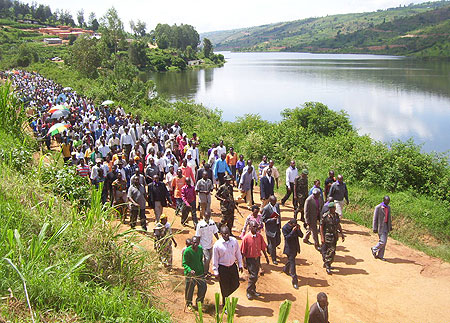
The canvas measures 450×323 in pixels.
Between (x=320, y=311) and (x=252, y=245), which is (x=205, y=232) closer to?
(x=252, y=245)

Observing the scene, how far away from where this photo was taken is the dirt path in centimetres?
599

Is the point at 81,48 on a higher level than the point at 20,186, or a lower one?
higher

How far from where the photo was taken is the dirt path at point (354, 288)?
5.99 metres

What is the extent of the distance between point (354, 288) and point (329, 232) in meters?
1.10

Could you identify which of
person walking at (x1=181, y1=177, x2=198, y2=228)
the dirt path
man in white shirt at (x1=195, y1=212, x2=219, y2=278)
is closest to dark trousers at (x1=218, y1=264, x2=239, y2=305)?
the dirt path

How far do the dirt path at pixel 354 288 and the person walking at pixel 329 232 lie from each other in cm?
32

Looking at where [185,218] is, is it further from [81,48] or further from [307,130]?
[81,48]

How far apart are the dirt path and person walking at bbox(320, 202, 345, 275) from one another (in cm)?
32

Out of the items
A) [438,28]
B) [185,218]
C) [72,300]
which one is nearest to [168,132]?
[185,218]

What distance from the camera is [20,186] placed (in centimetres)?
497

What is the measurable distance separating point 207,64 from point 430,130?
2939 inches

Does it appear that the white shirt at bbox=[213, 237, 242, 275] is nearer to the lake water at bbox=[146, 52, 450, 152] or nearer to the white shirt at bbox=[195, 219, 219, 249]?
the white shirt at bbox=[195, 219, 219, 249]

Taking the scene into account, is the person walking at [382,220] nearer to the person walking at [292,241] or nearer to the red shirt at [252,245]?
the person walking at [292,241]

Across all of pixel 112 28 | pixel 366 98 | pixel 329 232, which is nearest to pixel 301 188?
pixel 329 232
